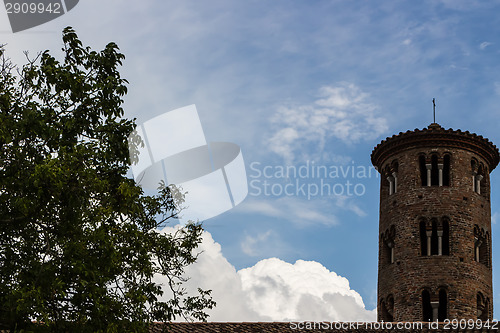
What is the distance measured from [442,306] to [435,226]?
383cm

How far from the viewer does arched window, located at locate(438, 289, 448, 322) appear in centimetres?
3859

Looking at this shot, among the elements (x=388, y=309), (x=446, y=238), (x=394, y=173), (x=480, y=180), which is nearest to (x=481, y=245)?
(x=446, y=238)

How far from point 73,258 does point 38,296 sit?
3.58 feet

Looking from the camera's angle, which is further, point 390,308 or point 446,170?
point 446,170

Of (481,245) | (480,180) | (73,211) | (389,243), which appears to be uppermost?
(480,180)

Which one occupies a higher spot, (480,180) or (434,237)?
(480,180)

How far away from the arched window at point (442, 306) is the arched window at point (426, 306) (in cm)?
44

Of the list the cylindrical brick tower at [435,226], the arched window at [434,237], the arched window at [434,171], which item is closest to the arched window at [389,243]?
the cylindrical brick tower at [435,226]

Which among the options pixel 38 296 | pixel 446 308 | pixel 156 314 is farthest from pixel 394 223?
pixel 38 296

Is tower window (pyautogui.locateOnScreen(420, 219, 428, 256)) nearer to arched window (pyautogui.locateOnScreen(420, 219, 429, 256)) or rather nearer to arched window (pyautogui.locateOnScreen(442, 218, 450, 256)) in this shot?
arched window (pyautogui.locateOnScreen(420, 219, 429, 256))

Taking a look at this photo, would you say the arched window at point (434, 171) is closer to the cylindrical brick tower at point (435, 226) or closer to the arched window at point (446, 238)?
the cylindrical brick tower at point (435, 226)

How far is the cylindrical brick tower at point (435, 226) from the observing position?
38.9 m

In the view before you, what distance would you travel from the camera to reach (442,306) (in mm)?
38812

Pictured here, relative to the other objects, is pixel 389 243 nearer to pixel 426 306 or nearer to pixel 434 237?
pixel 434 237
